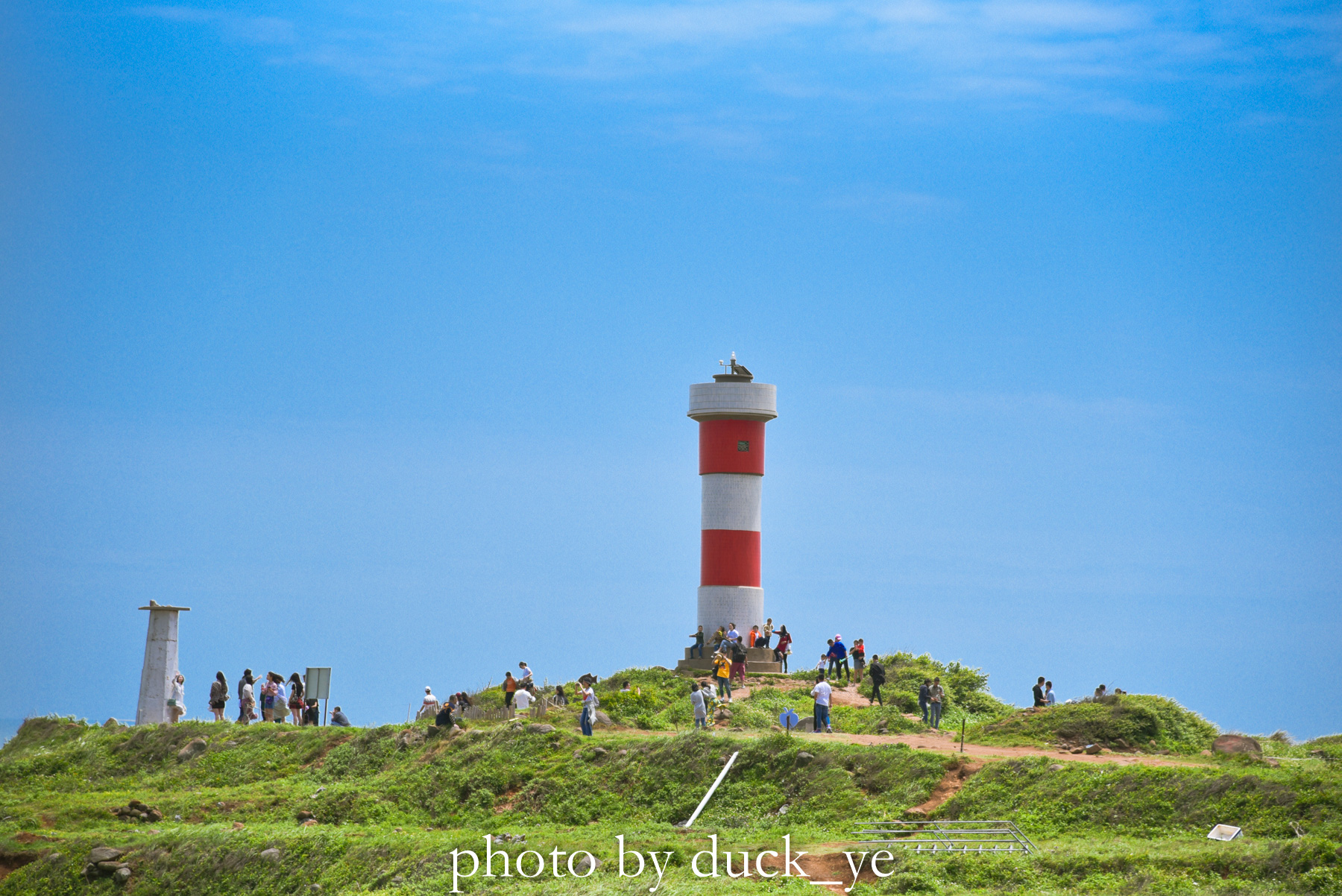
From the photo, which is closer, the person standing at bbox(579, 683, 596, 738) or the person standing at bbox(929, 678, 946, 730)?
the person standing at bbox(579, 683, 596, 738)

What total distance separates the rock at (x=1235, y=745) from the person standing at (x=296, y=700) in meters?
25.7

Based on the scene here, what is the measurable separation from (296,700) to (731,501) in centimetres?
1569

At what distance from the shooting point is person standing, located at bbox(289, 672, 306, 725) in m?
40.6

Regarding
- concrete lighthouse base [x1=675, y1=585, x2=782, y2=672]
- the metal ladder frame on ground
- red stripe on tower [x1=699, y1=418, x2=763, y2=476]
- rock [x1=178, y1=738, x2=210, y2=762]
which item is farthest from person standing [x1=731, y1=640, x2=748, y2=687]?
rock [x1=178, y1=738, x2=210, y2=762]

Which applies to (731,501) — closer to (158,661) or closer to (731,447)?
(731,447)

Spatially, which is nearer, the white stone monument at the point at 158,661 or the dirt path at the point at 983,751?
the dirt path at the point at 983,751

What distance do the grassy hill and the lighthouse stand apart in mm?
8238

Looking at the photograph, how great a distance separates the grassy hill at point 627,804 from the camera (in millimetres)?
22078

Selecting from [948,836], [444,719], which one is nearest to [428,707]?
[444,719]

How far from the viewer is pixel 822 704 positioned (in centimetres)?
3375

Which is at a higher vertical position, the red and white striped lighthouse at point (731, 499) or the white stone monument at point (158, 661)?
the red and white striped lighthouse at point (731, 499)

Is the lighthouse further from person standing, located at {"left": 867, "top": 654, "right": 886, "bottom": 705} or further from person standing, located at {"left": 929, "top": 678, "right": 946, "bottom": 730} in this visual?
person standing, located at {"left": 929, "top": 678, "right": 946, "bottom": 730}

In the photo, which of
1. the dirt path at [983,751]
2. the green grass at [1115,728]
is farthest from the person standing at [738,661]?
the green grass at [1115,728]

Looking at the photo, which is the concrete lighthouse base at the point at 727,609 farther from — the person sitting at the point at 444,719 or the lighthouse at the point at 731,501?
the person sitting at the point at 444,719
